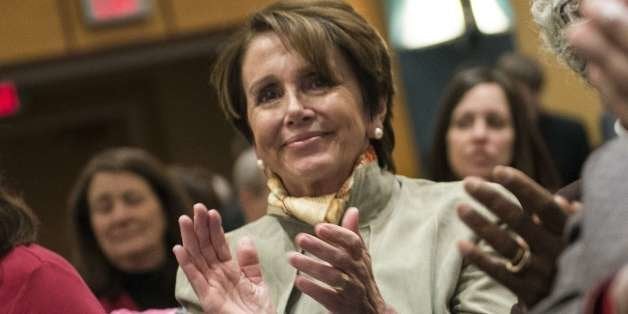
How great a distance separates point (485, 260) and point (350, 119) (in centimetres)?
82

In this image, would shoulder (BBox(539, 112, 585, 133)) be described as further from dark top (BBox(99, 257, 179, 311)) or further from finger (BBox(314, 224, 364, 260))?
finger (BBox(314, 224, 364, 260))

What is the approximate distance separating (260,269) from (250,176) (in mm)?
2292

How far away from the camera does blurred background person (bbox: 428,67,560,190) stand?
372 centimetres

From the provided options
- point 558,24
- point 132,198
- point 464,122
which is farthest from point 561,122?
point 558,24

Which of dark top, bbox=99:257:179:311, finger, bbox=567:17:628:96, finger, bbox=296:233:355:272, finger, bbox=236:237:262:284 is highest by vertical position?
finger, bbox=567:17:628:96

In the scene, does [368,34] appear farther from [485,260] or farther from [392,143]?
[485,260]

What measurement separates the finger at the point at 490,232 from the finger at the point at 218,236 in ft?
1.96

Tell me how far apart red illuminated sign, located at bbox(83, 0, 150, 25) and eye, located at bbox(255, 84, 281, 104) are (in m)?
4.23

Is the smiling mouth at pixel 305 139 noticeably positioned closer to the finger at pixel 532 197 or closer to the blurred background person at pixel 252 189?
the finger at pixel 532 197

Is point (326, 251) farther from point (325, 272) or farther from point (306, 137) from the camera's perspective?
point (306, 137)

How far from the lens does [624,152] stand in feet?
4.58

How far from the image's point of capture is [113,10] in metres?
6.56

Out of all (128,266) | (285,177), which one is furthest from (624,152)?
(128,266)

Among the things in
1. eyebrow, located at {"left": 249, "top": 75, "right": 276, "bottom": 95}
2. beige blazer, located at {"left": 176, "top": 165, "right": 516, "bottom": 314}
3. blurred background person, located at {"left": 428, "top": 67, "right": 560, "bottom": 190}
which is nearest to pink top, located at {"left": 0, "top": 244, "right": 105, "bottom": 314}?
beige blazer, located at {"left": 176, "top": 165, "right": 516, "bottom": 314}
